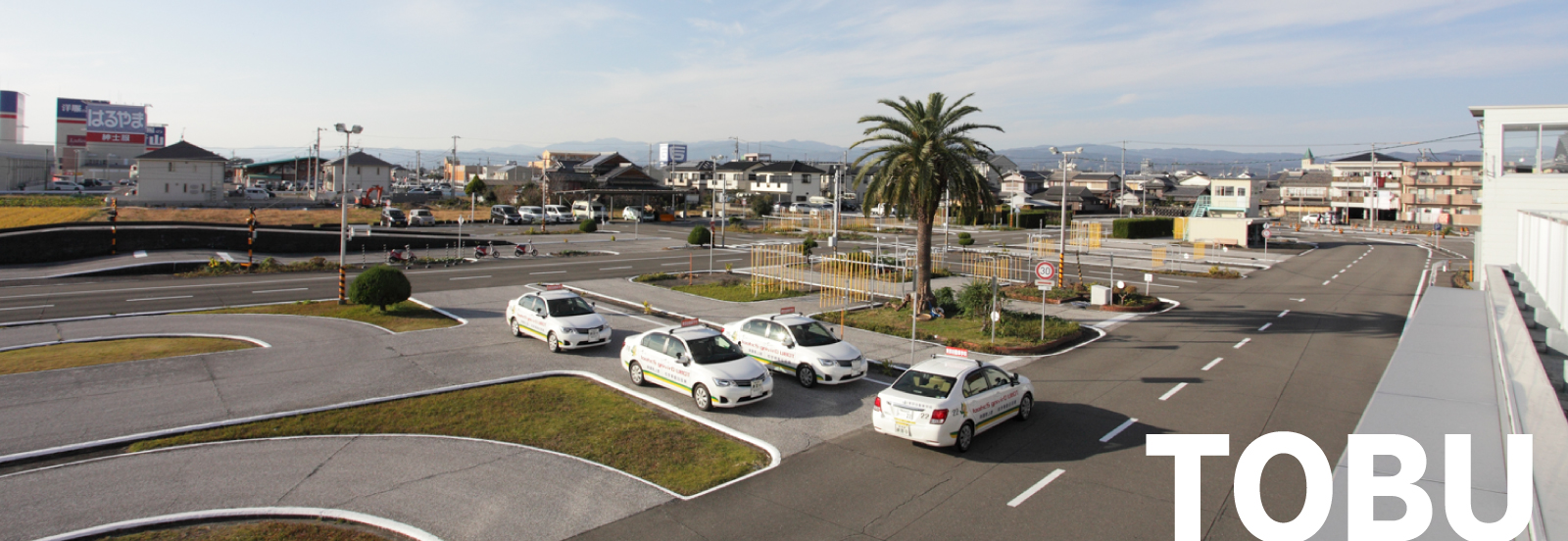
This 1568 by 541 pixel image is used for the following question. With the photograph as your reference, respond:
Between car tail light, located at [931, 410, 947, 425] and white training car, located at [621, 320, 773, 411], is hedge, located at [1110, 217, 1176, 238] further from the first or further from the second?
car tail light, located at [931, 410, 947, 425]

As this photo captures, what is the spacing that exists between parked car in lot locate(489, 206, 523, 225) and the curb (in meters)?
62.1

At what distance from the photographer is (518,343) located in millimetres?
21609

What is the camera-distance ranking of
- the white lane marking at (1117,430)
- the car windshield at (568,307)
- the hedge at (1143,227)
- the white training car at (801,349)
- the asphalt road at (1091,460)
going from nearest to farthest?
the asphalt road at (1091,460) → the white lane marking at (1117,430) → the white training car at (801,349) → the car windshield at (568,307) → the hedge at (1143,227)

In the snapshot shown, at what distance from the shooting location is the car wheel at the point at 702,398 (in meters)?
15.6

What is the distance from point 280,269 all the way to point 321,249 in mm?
7090

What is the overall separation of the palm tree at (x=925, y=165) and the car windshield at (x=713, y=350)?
10.7m

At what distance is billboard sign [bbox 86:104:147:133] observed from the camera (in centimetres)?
11369

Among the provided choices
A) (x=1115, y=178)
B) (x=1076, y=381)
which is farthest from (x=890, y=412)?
(x=1115, y=178)

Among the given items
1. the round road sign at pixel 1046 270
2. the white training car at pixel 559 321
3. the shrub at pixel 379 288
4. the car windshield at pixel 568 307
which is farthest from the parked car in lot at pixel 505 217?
Answer: the round road sign at pixel 1046 270

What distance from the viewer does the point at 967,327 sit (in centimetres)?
2469

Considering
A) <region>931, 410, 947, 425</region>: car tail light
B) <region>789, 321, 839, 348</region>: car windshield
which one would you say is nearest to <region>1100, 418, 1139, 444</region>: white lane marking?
<region>931, 410, 947, 425</region>: car tail light

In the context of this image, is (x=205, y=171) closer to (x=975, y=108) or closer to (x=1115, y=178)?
(x=975, y=108)

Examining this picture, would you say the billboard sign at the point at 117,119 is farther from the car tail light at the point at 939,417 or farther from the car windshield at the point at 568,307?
the car tail light at the point at 939,417

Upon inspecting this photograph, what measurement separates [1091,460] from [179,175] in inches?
3161
